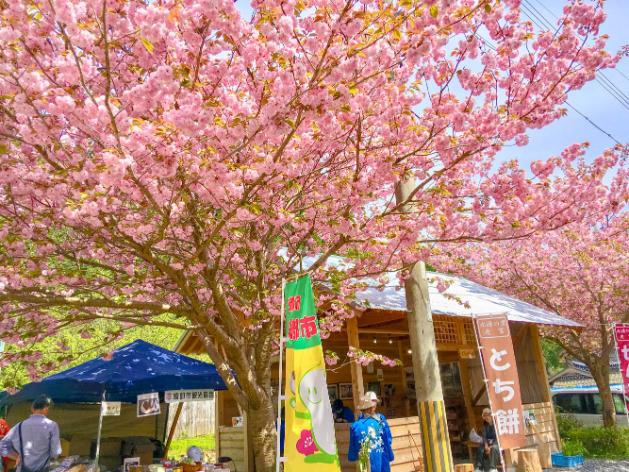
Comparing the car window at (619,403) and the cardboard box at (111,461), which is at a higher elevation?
the car window at (619,403)

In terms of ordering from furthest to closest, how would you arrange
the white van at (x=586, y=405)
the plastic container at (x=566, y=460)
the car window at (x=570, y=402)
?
1. the car window at (x=570, y=402)
2. the white van at (x=586, y=405)
3. the plastic container at (x=566, y=460)

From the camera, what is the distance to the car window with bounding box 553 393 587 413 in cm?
1669

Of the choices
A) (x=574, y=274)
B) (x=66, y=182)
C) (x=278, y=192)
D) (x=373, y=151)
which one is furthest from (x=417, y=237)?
(x=574, y=274)

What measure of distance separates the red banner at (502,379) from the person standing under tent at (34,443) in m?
5.89

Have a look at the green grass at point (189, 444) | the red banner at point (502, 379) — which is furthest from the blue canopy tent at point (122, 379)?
the green grass at point (189, 444)

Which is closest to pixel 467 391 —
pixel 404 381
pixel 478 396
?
pixel 478 396

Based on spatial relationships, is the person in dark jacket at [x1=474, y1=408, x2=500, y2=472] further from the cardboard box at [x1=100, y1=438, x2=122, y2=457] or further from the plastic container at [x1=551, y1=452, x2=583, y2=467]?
the cardboard box at [x1=100, y1=438, x2=122, y2=457]

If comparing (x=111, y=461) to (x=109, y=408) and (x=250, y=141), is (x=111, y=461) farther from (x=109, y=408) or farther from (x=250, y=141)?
(x=250, y=141)

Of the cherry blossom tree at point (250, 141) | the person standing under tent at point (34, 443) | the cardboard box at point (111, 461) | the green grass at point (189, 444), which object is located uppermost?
the cherry blossom tree at point (250, 141)

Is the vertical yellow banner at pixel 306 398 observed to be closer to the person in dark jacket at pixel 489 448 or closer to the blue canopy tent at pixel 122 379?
the blue canopy tent at pixel 122 379

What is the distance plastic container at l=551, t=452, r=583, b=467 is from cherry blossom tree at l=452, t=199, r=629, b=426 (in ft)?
13.9

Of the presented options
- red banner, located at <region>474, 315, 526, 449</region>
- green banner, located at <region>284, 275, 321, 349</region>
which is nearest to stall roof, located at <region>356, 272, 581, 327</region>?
red banner, located at <region>474, 315, 526, 449</region>

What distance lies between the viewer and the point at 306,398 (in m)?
4.78

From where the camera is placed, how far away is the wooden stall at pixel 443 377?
31.9 feet
